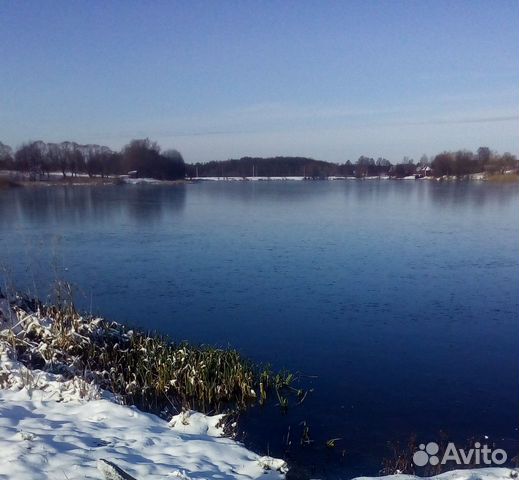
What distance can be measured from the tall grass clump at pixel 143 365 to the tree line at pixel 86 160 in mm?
53429

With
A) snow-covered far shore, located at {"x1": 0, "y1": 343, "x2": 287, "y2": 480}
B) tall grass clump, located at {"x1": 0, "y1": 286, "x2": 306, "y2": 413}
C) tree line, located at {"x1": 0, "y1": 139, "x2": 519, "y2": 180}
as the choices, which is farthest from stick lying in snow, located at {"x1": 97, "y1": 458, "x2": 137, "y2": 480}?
tree line, located at {"x1": 0, "y1": 139, "x2": 519, "y2": 180}

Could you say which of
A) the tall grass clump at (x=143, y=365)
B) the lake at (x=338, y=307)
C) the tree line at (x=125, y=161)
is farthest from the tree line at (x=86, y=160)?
the tall grass clump at (x=143, y=365)

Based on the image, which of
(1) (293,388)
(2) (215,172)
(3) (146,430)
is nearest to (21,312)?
(3) (146,430)

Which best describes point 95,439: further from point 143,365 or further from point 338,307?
point 338,307

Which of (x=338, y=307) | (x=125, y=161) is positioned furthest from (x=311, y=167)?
(x=338, y=307)

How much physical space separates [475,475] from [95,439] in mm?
3058

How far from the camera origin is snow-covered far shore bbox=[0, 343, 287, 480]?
3.49 meters

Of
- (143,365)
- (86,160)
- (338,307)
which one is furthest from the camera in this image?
(86,160)

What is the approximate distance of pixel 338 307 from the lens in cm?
880

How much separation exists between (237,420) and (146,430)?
1.12 metres

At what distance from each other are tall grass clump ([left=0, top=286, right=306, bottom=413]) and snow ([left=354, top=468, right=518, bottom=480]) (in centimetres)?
182

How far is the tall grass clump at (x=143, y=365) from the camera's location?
5715 millimetres

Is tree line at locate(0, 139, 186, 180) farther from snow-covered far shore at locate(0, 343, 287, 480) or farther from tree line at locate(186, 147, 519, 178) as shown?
snow-covered far shore at locate(0, 343, 287, 480)

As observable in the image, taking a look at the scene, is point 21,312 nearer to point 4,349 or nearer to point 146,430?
point 4,349
